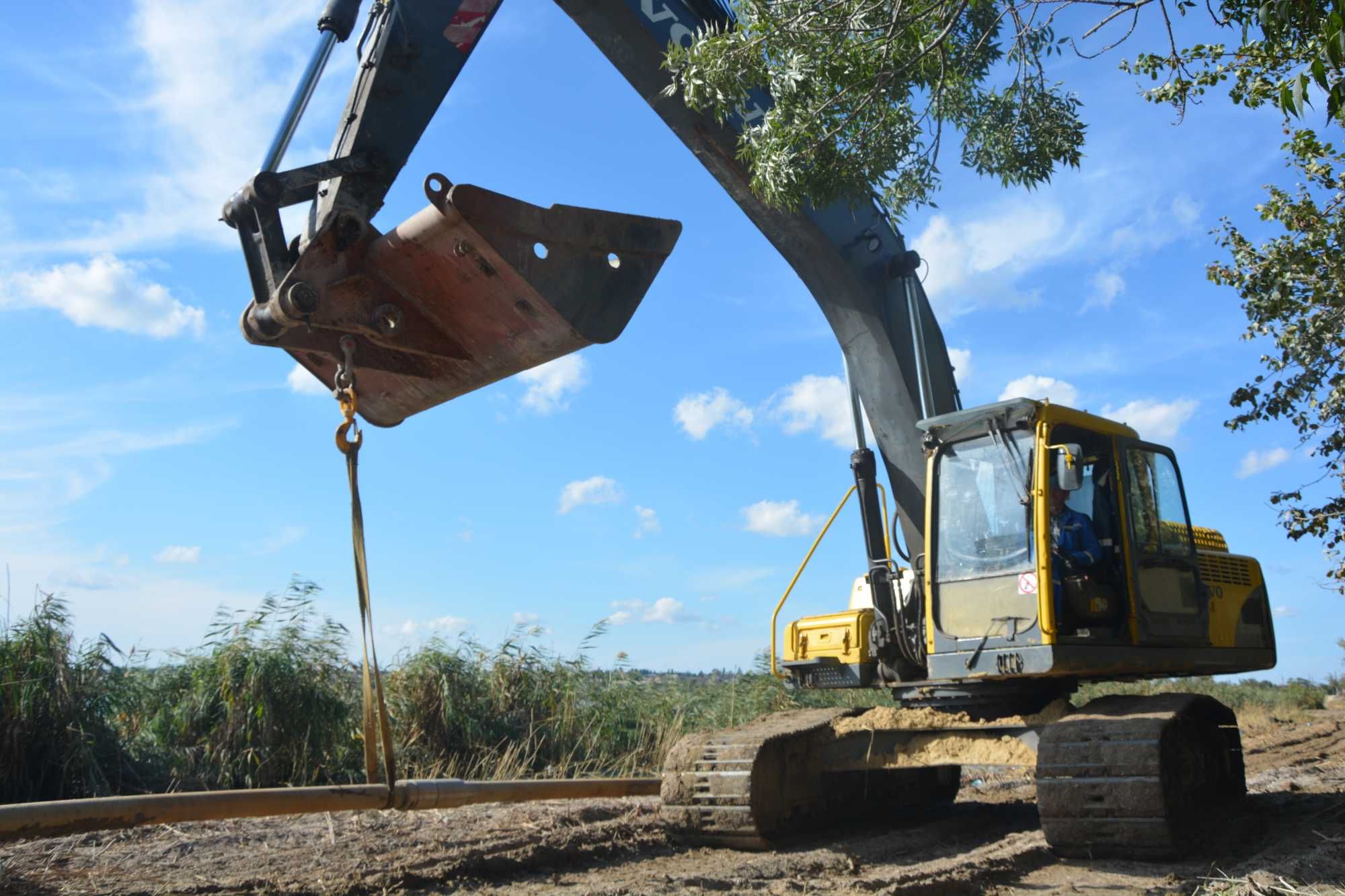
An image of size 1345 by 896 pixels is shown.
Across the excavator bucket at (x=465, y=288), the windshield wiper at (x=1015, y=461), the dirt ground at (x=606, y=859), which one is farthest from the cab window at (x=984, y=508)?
the excavator bucket at (x=465, y=288)

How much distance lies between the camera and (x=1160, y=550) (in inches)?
258

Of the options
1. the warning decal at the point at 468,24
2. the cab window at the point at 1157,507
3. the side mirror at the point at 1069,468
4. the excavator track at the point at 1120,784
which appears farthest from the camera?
the cab window at the point at 1157,507

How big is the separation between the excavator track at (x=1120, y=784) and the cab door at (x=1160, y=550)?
2.11 feet

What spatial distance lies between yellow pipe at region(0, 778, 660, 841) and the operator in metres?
3.06

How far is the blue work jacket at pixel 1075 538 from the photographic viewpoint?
6.12 m

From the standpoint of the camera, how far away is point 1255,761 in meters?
10.4

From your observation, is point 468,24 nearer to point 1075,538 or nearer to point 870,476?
point 870,476

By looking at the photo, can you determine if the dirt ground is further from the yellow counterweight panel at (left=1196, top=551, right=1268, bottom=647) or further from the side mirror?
the side mirror

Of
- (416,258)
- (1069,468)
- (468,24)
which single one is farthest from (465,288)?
(1069,468)

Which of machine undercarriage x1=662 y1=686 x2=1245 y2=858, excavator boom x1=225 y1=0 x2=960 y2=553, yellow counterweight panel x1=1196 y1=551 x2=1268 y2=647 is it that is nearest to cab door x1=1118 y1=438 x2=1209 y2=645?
yellow counterweight panel x1=1196 y1=551 x2=1268 y2=647

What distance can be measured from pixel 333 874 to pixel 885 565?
3.71 m

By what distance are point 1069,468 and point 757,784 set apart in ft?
8.11

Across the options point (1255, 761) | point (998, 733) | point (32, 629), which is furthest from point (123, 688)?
point (1255, 761)

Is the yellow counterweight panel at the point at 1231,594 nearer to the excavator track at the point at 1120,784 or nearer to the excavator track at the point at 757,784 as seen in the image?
the excavator track at the point at 1120,784
